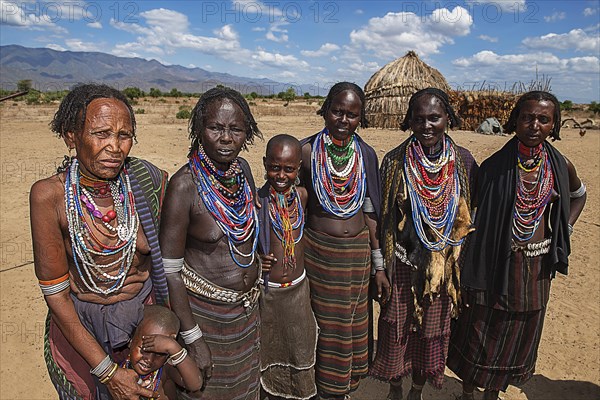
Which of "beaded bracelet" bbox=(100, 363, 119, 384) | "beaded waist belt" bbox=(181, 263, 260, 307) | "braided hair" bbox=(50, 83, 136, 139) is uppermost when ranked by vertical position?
"braided hair" bbox=(50, 83, 136, 139)

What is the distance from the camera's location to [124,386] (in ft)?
6.05

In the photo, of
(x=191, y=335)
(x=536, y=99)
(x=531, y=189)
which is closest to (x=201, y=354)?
(x=191, y=335)

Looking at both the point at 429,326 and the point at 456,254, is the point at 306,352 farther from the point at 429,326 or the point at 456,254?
the point at 456,254

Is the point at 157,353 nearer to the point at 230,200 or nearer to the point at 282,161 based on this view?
the point at 230,200

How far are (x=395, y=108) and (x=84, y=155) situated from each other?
16.1m

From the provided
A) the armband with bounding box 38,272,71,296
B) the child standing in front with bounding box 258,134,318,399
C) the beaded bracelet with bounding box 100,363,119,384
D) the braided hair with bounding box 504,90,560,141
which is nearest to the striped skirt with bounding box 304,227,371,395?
the child standing in front with bounding box 258,134,318,399

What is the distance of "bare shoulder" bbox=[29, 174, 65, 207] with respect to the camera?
1.69 m

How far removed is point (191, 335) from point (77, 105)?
122 centimetres

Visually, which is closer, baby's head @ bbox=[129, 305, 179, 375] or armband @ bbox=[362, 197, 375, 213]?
→ baby's head @ bbox=[129, 305, 179, 375]

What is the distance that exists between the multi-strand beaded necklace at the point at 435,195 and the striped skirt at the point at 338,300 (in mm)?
388

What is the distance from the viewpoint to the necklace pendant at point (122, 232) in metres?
1.88

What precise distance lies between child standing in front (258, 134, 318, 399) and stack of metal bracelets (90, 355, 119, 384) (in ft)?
3.13

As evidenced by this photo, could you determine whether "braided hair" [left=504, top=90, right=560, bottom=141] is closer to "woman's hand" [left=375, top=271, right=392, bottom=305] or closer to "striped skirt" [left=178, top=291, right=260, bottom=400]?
"woman's hand" [left=375, top=271, right=392, bottom=305]

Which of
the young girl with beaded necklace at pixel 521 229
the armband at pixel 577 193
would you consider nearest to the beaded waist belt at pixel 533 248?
the young girl with beaded necklace at pixel 521 229
